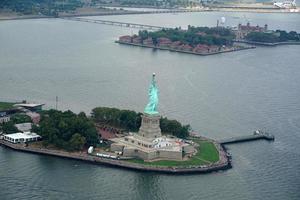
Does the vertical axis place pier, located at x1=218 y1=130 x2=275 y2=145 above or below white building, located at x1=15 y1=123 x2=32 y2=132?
below

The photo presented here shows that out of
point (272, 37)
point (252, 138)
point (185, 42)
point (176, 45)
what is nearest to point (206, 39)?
point (185, 42)

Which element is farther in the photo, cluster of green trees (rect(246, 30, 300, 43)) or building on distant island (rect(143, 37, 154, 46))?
cluster of green trees (rect(246, 30, 300, 43))

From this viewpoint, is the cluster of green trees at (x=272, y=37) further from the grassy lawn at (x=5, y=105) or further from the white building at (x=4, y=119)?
the white building at (x=4, y=119)

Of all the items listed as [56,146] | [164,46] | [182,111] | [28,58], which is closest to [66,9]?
[164,46]

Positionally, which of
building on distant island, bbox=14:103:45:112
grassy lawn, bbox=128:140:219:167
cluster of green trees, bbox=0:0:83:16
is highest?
cluster of green trees, bbox=0:0:83:16

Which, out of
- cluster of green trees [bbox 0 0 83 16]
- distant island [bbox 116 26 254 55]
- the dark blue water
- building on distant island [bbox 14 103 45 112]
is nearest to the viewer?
the dark blue water

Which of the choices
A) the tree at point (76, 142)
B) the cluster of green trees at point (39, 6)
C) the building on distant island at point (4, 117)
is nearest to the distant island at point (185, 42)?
the cluster of green trees at point (39, 6)

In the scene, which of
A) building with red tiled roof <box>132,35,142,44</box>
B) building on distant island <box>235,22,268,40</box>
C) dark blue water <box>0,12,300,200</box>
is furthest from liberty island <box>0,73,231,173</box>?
building on distant island <box>235,22,268,40</box>

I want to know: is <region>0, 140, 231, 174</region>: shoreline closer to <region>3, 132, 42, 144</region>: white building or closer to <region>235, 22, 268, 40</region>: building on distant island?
<region>3, 132, 42, 144</region>: white building
